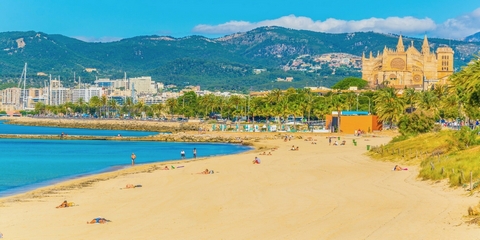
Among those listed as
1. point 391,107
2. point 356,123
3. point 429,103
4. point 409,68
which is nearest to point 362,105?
point 356,123

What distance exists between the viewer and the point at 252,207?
24844mm

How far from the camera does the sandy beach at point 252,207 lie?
19688mm

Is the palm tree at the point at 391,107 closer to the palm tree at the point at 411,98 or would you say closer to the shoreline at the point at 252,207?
the palm tree at the point at 411,98

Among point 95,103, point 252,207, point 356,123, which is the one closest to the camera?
point 252,207

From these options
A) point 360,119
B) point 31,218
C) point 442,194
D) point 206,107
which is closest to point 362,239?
point 442,194

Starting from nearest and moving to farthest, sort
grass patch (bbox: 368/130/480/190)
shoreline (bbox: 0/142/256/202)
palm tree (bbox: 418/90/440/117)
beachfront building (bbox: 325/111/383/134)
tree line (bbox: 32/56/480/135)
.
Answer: grass patch (bbox: 368/130/480/190) → shoreline (bbox: 0/142/256/202) → tree line (bbox: 32/56/480/135) → palm tree (bbox: 418/90/440/117) → beachfront building (bbox: 325/111/383/134)

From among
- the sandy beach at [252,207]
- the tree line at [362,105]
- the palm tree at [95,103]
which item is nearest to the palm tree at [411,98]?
the tree line at [362,105]

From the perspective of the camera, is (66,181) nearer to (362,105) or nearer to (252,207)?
(252,207)

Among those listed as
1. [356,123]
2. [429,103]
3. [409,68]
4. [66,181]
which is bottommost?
[66,181]

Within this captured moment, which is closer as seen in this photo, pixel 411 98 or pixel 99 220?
pixel 99 220

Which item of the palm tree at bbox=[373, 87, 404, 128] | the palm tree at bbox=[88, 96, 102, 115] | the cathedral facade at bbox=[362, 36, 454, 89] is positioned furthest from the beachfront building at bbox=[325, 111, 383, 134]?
the palm tree at bbox=[88, 96, 102, 115]

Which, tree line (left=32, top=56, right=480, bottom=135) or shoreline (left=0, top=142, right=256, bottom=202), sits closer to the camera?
shoreline (left=0, top=142, right=256, bottom=202)

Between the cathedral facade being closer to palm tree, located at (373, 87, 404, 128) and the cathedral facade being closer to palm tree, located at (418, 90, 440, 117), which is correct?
palm tree, located at (373, 87, 404, 128)

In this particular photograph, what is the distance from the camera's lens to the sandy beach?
1969cm
